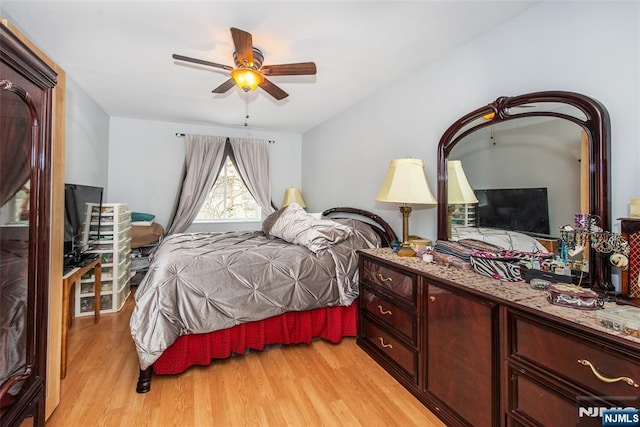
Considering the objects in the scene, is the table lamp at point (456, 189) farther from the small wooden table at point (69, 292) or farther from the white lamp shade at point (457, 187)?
the small wooden table at point (69, 292)

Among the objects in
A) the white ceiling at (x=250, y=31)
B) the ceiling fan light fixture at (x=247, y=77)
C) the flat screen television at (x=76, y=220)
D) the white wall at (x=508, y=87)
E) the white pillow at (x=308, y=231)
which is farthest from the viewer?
the white pillow at (x=308, y=231)

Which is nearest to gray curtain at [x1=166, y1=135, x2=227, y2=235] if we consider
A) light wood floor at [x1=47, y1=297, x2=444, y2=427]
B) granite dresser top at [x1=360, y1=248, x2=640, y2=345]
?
light wood floor at [x1=47, y1=297, x2=444, y2=427]

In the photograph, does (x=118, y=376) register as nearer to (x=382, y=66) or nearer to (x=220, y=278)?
(x=220, y=278)

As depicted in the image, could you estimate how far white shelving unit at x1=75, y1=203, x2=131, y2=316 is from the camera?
2.97 m

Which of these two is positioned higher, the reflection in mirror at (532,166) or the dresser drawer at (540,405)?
the reflection in mirror at (532,166)

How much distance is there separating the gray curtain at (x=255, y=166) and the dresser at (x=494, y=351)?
311 cm

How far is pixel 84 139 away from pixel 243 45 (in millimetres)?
2525

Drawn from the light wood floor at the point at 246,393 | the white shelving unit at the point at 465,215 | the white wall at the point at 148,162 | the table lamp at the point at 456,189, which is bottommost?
the light wood floor at the point at 246,393

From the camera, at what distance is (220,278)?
2100 mm

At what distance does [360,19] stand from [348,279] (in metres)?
1.88

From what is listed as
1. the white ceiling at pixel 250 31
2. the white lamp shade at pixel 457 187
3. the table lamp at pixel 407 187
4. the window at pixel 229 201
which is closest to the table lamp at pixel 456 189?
the white lamp shade at pixel 457 187

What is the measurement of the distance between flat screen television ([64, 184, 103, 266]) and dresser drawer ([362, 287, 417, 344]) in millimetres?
2345

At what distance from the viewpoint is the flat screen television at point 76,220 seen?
2334 millimetres

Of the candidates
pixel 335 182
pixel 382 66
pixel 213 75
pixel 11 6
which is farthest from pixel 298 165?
pixel 11 6
